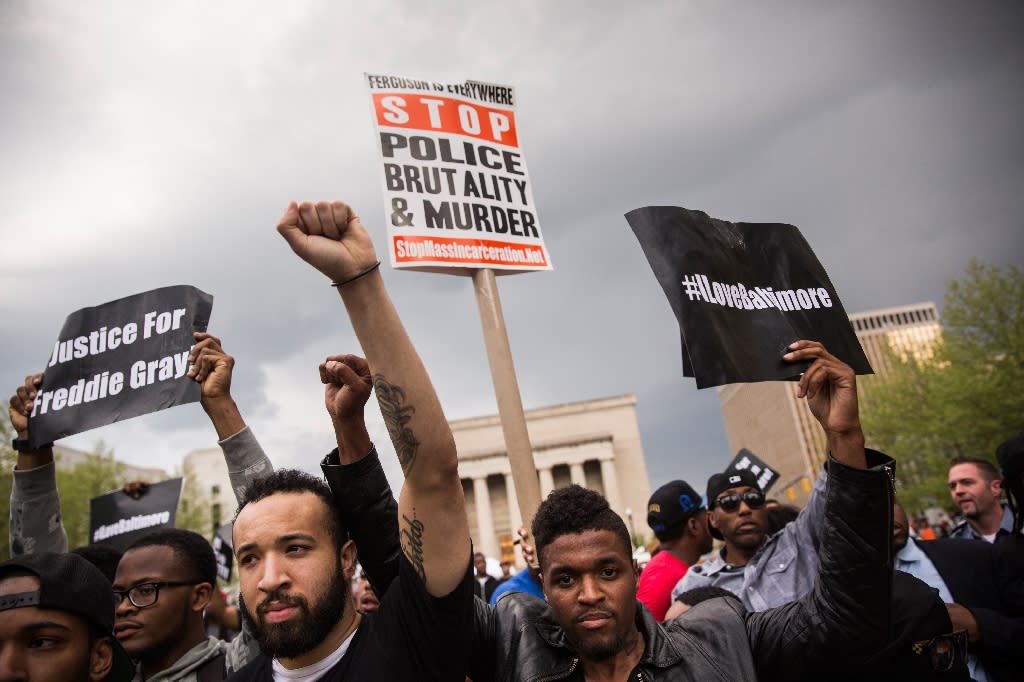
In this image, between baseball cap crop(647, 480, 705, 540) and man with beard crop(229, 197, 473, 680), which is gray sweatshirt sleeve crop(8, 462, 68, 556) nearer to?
man with beard crop(229, 197, 473, 680)

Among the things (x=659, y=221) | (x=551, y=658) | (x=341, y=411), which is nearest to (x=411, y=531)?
(x=341, y=411)

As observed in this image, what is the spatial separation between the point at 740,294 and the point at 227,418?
84.3 inches

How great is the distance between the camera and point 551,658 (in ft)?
7.41

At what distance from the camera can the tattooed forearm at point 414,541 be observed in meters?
1.77

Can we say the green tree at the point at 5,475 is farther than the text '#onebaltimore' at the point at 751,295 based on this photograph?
Yes

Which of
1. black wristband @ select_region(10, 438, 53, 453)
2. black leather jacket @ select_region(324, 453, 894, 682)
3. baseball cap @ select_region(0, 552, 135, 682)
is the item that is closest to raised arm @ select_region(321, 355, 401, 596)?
black leather jacket @ select_region(324, 453, 894, 682)

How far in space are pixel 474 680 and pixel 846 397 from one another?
1523 millimetres

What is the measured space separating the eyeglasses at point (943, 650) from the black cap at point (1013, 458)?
87 centimetres

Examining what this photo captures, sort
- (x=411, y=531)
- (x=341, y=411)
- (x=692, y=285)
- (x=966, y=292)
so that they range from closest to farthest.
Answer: (x=411, y=531), (x=341, y=411), (x=692, y=285), (x=966, y=292)

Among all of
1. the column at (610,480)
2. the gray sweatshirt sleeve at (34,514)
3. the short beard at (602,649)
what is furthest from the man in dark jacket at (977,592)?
the column at (610,480)

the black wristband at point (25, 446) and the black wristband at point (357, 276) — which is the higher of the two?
the black wristband at point (25, 446)

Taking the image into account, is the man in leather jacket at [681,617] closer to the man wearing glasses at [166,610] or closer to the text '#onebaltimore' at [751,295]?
the text '#onebaltimore' at [751,295]

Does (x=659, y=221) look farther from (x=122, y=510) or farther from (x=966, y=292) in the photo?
(x=966, y=292)

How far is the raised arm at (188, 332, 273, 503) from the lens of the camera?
2742mm
